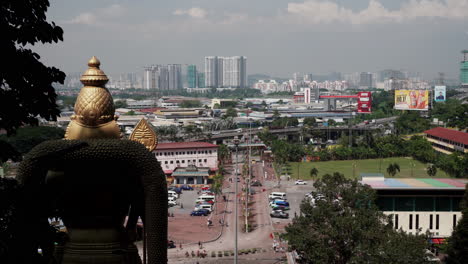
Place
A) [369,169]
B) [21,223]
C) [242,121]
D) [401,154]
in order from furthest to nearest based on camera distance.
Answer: [242,121] → [401,154] → [369,169] → [21,223]

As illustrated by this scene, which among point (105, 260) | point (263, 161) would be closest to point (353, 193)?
point (105, 260)

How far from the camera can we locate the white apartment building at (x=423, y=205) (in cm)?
1969

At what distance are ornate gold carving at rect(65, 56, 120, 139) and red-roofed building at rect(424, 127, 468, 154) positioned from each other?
3652cm

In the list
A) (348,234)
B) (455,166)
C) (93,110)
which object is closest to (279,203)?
(455,166)

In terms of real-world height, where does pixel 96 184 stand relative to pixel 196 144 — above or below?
above

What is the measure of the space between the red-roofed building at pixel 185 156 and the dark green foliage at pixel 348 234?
22.2 m

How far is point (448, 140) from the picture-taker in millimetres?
41125

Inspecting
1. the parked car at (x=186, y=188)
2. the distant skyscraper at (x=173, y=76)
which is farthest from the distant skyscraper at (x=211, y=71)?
the parked car at (x=186, y=188)

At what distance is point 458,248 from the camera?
13.7 m

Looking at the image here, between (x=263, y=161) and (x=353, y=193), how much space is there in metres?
30.2

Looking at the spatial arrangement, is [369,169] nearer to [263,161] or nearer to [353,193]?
[263,161]

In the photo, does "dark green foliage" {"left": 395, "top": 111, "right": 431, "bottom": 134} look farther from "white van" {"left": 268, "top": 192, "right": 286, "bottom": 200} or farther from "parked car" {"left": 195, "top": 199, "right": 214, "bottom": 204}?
Answer: "parked car" {"left": 195, "top": 199, "right": 214, "bottom": 204}

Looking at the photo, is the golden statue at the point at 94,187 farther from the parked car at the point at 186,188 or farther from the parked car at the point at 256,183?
the parked car at the point at 256,183

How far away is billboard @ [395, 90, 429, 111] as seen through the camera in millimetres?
63656
